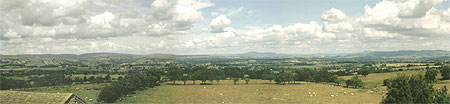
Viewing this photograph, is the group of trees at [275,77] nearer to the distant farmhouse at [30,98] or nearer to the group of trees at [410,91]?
the group of trees at [410,91]

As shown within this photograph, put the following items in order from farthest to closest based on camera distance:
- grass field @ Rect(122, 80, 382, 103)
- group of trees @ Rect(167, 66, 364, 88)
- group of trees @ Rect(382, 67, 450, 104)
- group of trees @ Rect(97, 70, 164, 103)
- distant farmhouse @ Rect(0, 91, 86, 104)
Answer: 1. group of trees @ Rect(167, 66, 364, 88)
2. group of trees @ Rect(97, 70, 164, 103)
3. grass field @ Rect(122, 80, 382, 103)
4. group of trees @ Rect(382, 67, 450, 104)
5. distant farmhouse @ Rect(0, 91, 86, 104)

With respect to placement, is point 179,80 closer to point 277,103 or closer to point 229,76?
point 229,76

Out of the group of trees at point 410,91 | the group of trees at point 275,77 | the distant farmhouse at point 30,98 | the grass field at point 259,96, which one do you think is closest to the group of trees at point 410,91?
the group of trees at point 410,91

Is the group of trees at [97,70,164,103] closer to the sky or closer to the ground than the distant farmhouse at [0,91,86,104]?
closer to the ground

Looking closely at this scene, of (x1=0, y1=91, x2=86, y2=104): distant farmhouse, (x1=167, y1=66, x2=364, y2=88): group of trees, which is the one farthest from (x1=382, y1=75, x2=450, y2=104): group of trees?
(x1=167, y1=66, x2=364, y2=88): group of trees

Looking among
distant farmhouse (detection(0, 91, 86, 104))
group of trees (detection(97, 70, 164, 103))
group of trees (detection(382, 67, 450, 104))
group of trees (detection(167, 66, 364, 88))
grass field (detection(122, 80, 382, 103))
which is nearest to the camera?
distant farmhouse (detection(0, 91, 86, 104))

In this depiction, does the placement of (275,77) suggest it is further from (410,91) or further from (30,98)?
(30,98)

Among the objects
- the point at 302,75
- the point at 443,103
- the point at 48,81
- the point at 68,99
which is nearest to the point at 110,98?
the point at 68,99

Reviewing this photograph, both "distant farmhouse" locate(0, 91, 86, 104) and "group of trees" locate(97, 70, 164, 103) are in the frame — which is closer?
"distant farmhouse" locate(0, 91, 86, 104)

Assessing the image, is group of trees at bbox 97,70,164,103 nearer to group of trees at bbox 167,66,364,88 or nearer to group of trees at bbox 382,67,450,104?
group of trees at bbox 167,66,364,88

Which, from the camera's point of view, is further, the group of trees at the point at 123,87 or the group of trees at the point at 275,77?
the group of trees at the point at 275,77

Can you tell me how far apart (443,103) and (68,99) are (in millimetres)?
40926

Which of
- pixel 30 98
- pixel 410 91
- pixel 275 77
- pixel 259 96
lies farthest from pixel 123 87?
pixel 410 91

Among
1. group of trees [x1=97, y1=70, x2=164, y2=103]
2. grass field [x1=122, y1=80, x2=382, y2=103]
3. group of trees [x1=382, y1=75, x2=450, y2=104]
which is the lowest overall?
grass field [x1=122, y1=80, x2=382, y2=103]
